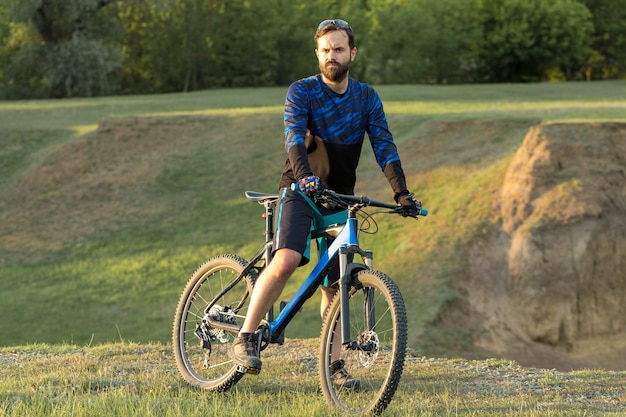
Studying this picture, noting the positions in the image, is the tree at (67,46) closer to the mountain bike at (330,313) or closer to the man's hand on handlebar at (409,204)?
the mountain bike at (330,313)

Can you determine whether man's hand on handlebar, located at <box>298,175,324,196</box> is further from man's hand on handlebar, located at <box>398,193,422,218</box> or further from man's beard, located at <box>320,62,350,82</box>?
man's beard, located at <box>320,62,350,82</box>

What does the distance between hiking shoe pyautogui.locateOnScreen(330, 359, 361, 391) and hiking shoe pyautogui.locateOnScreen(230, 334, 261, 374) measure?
0.47 metres

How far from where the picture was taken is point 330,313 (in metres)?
5.97

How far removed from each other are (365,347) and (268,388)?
1.30 metres

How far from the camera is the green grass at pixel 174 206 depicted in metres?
16.8

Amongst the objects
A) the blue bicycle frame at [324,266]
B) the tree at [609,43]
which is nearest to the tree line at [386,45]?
the tree at [609,43]

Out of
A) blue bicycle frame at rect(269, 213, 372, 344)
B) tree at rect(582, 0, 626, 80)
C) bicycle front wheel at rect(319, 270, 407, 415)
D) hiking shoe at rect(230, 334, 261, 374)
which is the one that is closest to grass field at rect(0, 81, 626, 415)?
hiking shoe at rect(230, 334, 261, 374)

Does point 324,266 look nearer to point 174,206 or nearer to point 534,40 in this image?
point 174,206

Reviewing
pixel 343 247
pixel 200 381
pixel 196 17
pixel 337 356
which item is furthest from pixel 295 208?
pixel 196 17

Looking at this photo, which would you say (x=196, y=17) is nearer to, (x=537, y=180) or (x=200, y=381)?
(x=537, y=180)

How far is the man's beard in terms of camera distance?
6.11 metres

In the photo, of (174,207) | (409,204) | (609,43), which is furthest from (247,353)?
(609,43)

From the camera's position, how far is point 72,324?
654 inches

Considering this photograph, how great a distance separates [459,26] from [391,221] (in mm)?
42628
